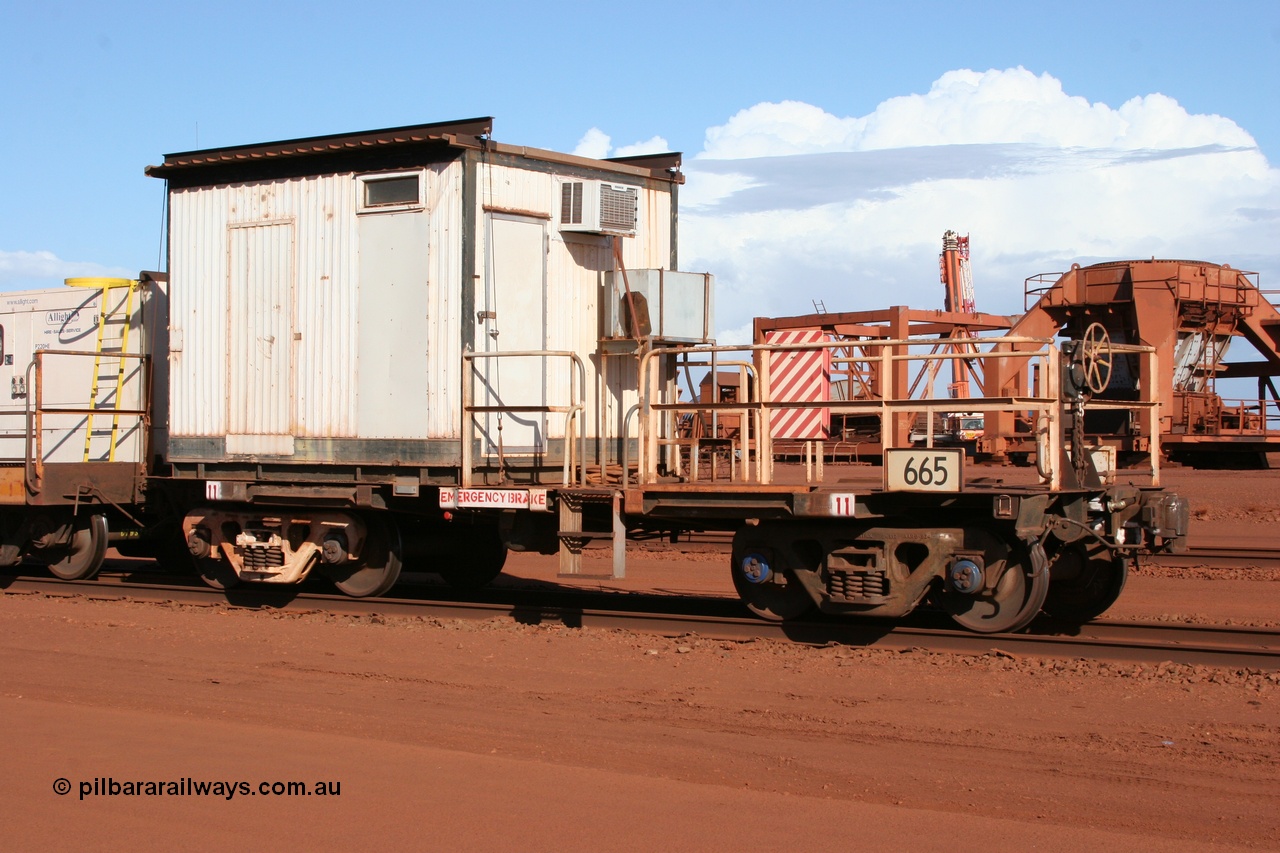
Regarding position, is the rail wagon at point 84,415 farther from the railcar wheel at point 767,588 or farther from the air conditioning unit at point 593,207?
the railcar wheel at point 767,588

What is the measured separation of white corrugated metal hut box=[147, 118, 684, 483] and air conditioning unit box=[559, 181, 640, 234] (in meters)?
0.02

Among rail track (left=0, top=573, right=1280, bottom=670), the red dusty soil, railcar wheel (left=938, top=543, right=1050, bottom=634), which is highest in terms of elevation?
railcar wheel (left=938, top=543, right=1050, bottom=634)

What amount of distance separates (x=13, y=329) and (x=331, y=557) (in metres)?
5.68

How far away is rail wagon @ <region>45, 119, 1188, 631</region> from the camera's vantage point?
945 centimetres

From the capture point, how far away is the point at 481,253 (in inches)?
425

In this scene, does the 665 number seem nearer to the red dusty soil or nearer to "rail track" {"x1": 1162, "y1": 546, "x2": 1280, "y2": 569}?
the red dusty soil

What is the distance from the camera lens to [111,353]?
44.5 ft

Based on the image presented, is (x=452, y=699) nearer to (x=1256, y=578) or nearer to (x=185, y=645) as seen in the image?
(x=185, y=645)

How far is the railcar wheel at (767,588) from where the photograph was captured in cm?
997

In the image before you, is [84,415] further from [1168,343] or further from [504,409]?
[1168,343]

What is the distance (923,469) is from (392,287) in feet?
16.5

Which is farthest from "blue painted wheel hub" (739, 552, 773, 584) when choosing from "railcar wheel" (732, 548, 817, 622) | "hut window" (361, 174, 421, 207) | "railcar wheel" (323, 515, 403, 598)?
"hut window" (361, 174, 421, 207)

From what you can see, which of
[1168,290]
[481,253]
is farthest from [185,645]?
[1168,290]

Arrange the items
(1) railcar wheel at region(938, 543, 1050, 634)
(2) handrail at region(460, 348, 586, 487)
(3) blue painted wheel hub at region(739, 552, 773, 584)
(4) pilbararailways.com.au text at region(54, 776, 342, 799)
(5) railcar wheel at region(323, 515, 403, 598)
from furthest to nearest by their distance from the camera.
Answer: (5) railcar wheel at region(323, 515, 403, 598)
(2) handrail at region(460, 348, 586, 487)
(3) blue painted wheel hub at region(739, 552, 773, 584)
(1) railcar wheel at region(938, 543, 1050, 634)
(4) pilbararailways.com.au text at region(54, 776, 342, 799)
